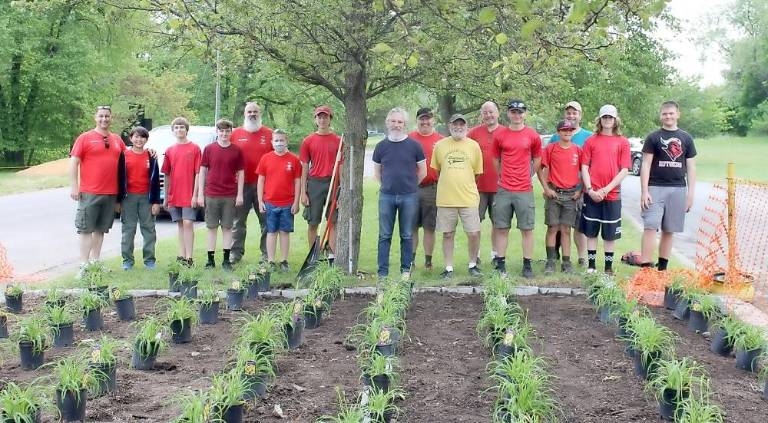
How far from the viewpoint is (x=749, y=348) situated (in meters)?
4.99

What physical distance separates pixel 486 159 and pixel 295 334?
377 centimetres

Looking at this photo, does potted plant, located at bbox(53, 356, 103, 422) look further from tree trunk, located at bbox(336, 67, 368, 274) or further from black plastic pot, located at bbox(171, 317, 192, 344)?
tree trunk, located at bbox(336, 67, 368, 274)

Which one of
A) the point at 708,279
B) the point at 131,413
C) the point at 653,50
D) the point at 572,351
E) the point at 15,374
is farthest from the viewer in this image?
the point at 653,50

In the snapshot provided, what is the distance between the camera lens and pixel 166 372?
4.77 m

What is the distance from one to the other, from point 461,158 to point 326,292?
2.28 meters

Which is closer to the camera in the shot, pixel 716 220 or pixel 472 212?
pixel 472 212

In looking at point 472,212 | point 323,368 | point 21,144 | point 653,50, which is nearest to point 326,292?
point 323,368

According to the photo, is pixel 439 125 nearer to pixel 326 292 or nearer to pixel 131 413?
pixel 326 292

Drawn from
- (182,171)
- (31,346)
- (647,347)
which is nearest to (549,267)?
(647,347)

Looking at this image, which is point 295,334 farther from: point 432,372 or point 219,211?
point 219,211

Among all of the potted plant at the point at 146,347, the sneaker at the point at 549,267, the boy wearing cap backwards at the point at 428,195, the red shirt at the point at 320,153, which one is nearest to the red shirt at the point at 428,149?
the boy wearing cap backwards at the point at 428,195

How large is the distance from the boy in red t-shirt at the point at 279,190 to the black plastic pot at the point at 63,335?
2874 millimetres

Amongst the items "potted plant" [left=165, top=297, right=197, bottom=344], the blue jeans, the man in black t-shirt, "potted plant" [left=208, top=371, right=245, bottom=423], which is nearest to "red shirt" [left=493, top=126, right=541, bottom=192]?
the blue jeans

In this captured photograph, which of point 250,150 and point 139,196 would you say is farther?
point 250,150
